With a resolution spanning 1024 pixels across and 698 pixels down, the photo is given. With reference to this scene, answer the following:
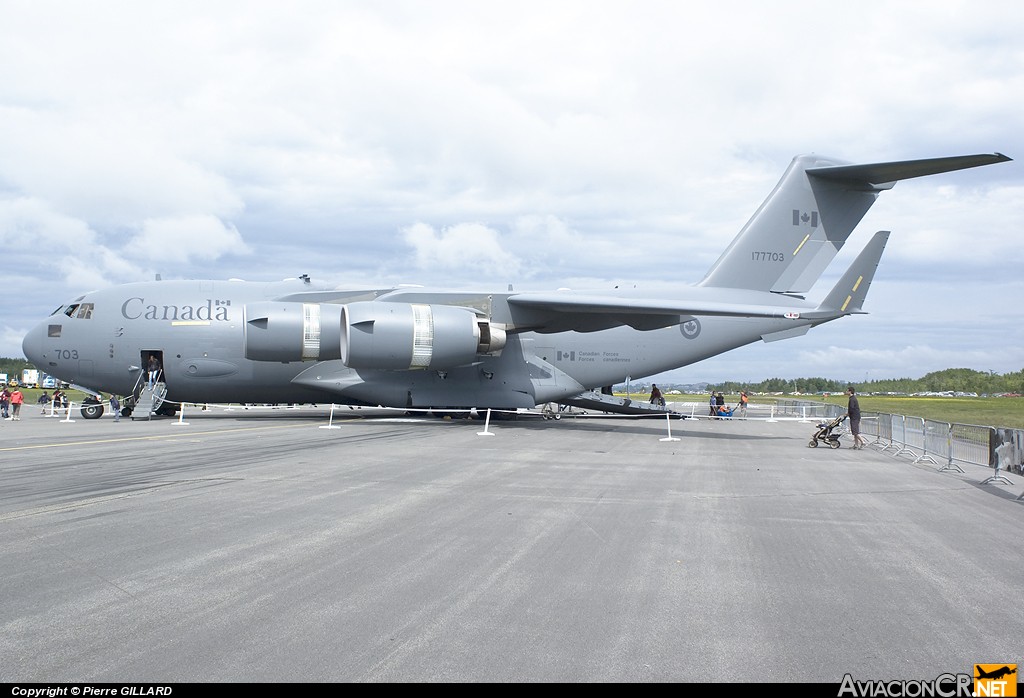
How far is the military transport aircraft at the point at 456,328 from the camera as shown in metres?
19.6

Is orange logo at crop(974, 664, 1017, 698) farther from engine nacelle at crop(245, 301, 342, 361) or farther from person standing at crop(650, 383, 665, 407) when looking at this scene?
person standing at crop(650, 383, 665, 407)

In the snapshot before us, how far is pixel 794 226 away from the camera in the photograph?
974 inches

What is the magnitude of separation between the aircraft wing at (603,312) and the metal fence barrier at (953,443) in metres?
3.92

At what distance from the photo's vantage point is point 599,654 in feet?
13.2

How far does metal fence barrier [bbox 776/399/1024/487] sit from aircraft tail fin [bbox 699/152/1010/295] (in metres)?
5.86

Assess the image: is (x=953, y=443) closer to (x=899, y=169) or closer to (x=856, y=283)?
(x=856, y=283)

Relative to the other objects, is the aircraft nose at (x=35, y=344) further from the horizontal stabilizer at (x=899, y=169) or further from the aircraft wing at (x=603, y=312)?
the horizontal stabilizer at (x=899, y=169)

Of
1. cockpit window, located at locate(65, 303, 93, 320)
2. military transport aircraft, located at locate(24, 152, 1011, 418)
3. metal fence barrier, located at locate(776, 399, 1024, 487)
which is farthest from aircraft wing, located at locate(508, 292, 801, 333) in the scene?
cockpit window, located at locate(65, 303, 93, 320)

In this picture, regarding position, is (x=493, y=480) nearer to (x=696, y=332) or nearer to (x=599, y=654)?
(x=599, y=654)

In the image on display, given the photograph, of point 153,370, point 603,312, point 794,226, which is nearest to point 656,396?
point 794,226

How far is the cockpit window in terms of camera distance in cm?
2230

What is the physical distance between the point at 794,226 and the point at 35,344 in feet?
77.4

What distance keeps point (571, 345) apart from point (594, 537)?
1766 centimetres

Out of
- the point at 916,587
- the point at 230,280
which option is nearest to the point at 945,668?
the point at 916,587
